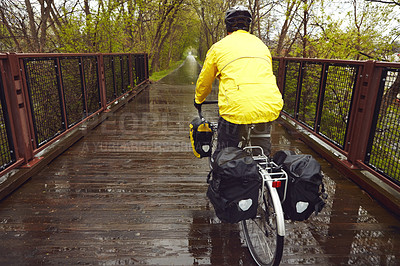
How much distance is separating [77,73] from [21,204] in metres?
3.58

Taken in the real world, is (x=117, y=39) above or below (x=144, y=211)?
above

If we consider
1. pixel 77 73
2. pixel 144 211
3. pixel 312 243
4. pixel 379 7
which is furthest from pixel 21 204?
pixel 379 7

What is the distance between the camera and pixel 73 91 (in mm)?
6207

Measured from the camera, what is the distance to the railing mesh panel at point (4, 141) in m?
3.52

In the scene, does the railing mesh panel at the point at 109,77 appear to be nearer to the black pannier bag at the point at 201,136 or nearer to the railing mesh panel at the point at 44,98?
the railing mesh panel at the point at 44,98

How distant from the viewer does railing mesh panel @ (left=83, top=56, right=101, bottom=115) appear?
266 inches

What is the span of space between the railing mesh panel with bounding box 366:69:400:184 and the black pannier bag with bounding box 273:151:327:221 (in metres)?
1.90

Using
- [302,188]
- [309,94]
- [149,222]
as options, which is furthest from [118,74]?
[302,188]

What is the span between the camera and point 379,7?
11648 mm

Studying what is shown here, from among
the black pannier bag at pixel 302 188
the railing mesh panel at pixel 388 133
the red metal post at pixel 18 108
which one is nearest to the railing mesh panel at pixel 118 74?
the red metal post at pixel 18 108

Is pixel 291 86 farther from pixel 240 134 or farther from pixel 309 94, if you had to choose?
pixel 240 134

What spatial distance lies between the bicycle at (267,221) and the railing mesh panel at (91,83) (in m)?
5.32

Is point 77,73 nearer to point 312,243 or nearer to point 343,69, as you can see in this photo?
point 343,69

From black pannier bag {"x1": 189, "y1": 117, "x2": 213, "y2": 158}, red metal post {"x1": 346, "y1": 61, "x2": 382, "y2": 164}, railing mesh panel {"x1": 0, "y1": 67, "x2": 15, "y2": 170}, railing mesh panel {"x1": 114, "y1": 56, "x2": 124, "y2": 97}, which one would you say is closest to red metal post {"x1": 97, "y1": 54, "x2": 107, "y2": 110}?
railing mesh panel {"x1": 114, "y1": 56, "x2": 124, "y2": 97}
